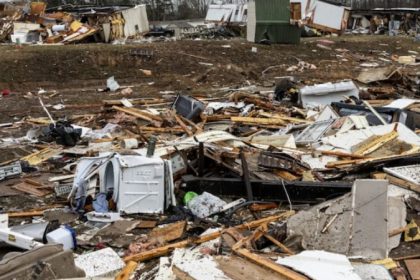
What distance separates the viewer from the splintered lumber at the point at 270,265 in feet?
13.3

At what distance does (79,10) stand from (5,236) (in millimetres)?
26628

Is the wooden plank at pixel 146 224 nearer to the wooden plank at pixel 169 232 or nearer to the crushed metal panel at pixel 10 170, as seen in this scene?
the wooden plank at pixel 169 232

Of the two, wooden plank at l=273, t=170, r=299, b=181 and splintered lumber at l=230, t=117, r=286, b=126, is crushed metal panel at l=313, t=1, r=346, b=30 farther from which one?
wooden plank at l=273, t=170, r=299, b=181

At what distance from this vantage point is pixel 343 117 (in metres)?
9.85

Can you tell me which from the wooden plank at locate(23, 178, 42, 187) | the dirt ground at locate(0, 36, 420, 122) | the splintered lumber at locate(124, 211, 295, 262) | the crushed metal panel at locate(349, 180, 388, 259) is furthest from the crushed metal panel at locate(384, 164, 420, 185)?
the dirt ground at locate(0, 36, 420, 122)

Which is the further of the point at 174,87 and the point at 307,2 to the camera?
the point at 307,2

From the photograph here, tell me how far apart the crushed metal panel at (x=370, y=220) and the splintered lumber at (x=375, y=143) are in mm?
2921

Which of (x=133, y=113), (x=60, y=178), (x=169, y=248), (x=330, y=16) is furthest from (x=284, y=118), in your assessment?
(x=330, y=16)

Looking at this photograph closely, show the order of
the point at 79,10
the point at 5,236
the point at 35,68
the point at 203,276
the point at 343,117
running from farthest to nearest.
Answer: the point at 79,10, the point at 35,68, the point at 343,117, the point at 5,236, the point at 203,276

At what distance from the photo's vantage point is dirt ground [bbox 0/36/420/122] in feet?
56.0

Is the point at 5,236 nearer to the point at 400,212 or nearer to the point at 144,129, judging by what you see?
the point at 400,212

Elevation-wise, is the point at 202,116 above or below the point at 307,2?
below

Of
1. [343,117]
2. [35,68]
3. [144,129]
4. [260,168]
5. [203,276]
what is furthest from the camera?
[35,68]

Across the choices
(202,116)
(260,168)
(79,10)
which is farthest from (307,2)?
(260,168)
